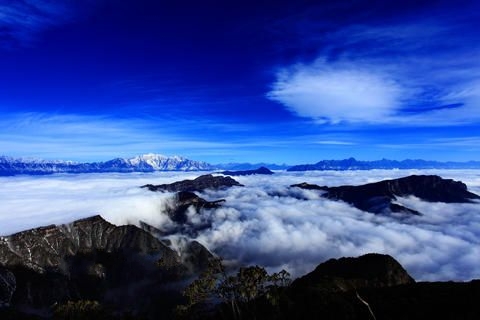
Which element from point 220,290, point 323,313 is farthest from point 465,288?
point 220,290

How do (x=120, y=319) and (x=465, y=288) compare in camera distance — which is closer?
(x=465, y=288)

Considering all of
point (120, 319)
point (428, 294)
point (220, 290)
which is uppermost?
point (220, 290)

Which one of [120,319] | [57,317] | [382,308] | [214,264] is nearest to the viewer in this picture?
[214,264]

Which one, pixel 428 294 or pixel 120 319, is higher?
pixel 428 294

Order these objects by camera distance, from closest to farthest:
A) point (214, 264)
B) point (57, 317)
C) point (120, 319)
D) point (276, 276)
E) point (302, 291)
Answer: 1. point (214, 264)
2. point (276, 276)
3. point (57, 317)
4. point (120, 319)
5. point (302, 291)

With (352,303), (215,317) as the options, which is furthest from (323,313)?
(215,317)

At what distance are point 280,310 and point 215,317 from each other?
20.7 metres

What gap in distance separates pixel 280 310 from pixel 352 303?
22612mm

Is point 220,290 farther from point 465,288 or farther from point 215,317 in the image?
point 465,288

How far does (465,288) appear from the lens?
15288 centimetres

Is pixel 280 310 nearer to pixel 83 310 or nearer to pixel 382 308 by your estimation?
pixel 382 308

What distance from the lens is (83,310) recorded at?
130250 mm

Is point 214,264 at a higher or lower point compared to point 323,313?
higher

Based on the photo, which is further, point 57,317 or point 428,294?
point 428,294
